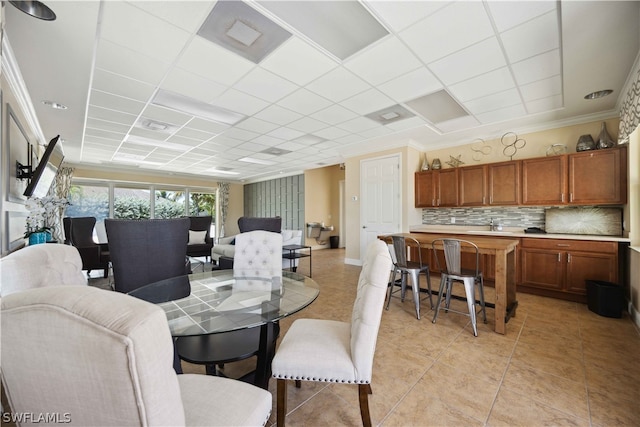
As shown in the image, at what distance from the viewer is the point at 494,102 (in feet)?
10.9

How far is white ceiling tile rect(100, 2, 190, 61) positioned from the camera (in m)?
1.87

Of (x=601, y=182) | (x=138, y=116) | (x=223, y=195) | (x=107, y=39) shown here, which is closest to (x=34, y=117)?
(x=138, y=116)

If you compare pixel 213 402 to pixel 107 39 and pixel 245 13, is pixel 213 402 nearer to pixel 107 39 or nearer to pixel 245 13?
pixel 245 13

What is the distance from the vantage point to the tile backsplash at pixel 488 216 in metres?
4.27

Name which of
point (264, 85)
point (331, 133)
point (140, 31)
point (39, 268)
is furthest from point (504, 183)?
point (39, 268)

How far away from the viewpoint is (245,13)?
1.93 metres

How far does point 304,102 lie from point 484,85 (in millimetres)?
2078

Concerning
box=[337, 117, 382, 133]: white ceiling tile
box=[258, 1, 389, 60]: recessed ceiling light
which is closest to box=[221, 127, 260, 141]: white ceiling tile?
box=[337, 117, 382, 133]: white ceiling tile

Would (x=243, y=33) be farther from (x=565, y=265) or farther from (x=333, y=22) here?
(x=565, y=265)

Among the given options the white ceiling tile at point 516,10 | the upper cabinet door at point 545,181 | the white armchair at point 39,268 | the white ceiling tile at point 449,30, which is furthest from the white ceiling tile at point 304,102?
the upper cabinet door at point 545,181

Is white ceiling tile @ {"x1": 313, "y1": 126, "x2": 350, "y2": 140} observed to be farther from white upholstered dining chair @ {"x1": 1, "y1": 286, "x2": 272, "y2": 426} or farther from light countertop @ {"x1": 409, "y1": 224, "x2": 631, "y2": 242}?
white upholstered dining chair @ {"x1": 1, "y1": 286, "x2": 272, "y2": 426}

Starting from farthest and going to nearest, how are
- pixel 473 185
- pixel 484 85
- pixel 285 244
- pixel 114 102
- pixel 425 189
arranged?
pixel 285 244 < pixel 425 189 < pixel 473 185 < pixel 114 102 < pixel 484 85

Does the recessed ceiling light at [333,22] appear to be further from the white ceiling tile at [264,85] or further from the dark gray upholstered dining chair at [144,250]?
the dark gray upholstered dining chair at [144,250]

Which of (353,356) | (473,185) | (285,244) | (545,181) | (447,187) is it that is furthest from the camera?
(285,244)
